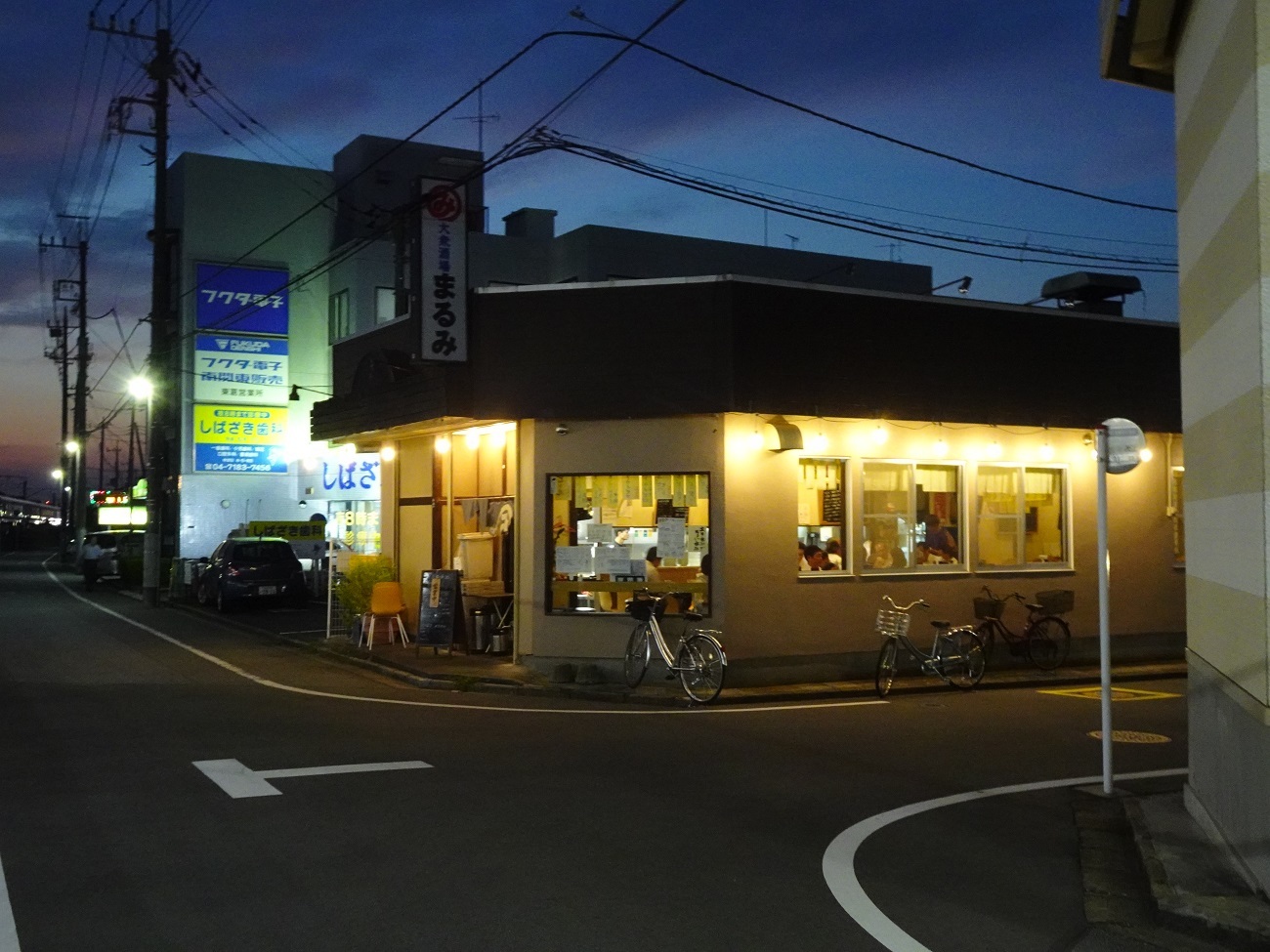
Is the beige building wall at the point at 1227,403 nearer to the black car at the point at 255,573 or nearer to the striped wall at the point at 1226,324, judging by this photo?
the striped wall at the point at 1226,324

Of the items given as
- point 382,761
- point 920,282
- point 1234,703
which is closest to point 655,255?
point 920,282

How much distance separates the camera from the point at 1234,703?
22.0ft

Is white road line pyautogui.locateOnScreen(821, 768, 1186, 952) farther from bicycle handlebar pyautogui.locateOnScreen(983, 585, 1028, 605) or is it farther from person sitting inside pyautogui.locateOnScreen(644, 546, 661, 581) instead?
bicycle handlebar pyautogui.locateOnScreen(983, 585, 1028, 605)

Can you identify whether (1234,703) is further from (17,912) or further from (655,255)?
(655,255)

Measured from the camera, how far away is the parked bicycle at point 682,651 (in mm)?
14484

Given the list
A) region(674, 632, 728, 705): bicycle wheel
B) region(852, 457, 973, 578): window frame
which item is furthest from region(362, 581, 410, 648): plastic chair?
region(852, 457, 973, 578): window frame

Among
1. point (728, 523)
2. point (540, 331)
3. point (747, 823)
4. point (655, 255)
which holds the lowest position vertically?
point (747, 823)

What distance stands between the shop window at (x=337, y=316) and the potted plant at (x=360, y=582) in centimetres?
1761

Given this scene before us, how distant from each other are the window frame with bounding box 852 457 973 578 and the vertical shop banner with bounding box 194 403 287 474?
24.5 metres

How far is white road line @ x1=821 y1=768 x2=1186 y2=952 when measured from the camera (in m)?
5.82

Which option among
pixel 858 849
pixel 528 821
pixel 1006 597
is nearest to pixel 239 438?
pixel 1006 597

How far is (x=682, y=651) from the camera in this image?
14.6m

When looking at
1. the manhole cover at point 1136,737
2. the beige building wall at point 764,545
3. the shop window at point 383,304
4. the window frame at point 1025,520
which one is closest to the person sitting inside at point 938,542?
the beige building wall at point 764,545

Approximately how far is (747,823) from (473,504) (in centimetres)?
1214
